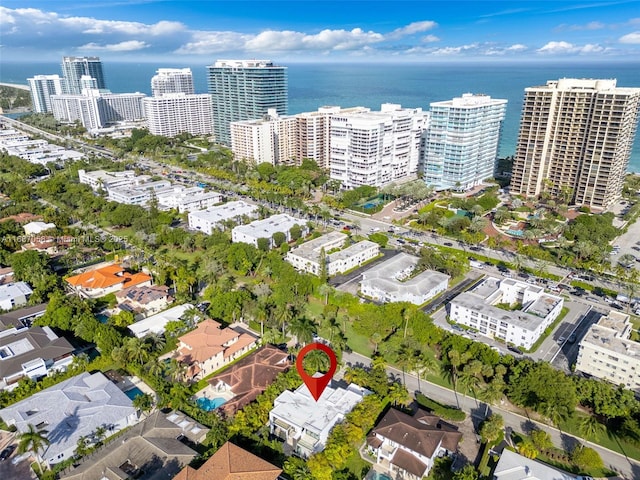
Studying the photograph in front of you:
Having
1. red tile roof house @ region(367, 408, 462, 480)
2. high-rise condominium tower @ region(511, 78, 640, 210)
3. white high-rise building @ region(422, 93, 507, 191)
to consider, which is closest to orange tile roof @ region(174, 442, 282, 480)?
red tile roof house @ region(367, 408, 462, 480)

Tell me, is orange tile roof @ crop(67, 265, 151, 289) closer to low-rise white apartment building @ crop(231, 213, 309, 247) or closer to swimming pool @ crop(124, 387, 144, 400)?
low-rise white apartment building @ crop(231, 213, 309, 247)

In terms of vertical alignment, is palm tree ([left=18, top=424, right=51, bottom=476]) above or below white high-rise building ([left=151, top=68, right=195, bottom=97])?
below

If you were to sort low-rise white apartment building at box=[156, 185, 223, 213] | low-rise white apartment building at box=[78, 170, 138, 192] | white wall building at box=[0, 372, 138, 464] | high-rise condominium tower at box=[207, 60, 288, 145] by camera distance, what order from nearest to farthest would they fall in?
white wall building at box=[0, 372, 138, 464] < low-rise white apartment building at box=[156, 185, 223, 213] < low-rise white apartment building at box=[78, 170, 138, 192] < high-rise condominium tower at box=[207, 60, 288, 145]

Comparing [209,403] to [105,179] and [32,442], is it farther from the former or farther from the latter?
[105,179]

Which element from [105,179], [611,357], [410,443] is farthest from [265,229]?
[105,179]

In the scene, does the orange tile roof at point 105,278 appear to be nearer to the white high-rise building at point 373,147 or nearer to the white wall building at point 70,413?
the white wall building at point 70,413
